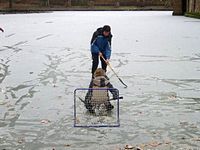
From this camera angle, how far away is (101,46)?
6.84 meters

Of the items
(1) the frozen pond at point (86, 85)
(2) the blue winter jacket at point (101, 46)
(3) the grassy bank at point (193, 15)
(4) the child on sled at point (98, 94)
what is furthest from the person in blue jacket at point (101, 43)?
(3) the grassy bank at point (193, 15)

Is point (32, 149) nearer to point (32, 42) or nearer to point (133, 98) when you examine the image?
point (133, 98)

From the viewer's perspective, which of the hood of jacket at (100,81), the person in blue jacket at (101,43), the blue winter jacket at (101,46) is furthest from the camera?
the blue winter jacket at (101,46)

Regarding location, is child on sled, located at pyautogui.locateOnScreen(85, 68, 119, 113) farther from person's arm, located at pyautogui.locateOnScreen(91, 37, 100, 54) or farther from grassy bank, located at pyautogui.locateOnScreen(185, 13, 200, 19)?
grassy bank, located at pyautogui.locateOnScreen(185, 13, 200, 19)

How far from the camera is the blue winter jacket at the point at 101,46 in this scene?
6.69 meters

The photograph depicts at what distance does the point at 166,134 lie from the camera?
207 inches

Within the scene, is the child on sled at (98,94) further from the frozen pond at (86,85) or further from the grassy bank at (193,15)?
the grassy bank at (193,15)

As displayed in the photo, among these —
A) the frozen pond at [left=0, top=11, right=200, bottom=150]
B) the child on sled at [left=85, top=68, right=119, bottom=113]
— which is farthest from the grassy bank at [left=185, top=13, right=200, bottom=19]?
the child on sled at [left=85, top=68, right=119, bottom=113]

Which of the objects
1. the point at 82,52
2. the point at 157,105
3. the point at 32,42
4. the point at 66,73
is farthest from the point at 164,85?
the point at 32,42

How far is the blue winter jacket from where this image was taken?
6688 mm

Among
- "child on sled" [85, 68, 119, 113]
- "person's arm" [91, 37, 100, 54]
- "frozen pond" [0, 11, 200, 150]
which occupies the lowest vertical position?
"frozen pond" [0, 11, 200, 150]

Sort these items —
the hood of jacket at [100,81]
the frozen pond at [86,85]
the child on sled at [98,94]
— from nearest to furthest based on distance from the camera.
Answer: the frozen pond at [86,85], the child on sled at [98,94], the hood of jacket at [100,81]

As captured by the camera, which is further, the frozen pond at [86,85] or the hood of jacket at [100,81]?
the hood of jacket at [100,81]

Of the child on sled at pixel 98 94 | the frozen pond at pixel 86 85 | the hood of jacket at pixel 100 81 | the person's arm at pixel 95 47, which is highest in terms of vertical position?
the person's arm at pixel 95 47
